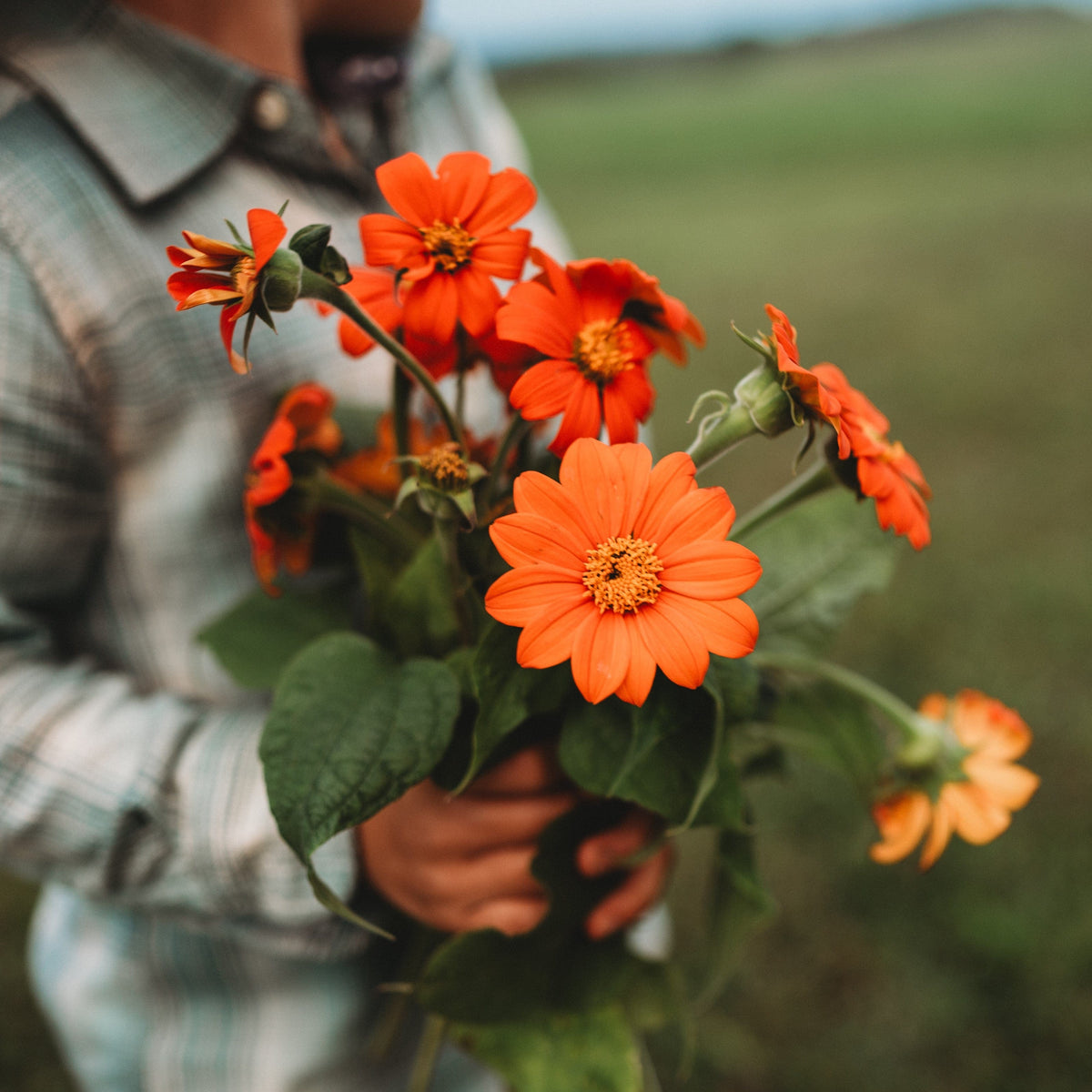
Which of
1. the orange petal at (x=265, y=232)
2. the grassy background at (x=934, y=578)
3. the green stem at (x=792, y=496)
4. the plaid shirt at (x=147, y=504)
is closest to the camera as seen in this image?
the orange petal at (x=265, y=232)

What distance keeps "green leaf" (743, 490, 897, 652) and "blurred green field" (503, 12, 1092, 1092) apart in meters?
0.15

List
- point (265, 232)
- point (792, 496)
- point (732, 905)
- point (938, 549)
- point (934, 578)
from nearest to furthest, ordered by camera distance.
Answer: point (265, 232)
point (792, 496)
point (732, 905)
point (934, 578)
point (938, 549)

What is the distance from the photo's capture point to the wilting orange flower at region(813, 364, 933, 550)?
0.31m

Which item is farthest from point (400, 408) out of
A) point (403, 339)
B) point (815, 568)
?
point (815, 568)

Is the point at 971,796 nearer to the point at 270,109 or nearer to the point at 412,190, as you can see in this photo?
the point at 412,190

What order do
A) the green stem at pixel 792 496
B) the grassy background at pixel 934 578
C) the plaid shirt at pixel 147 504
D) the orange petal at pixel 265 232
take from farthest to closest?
the grassy background at pixel 934 578
the plaid shirt at pixel 147 504
the green stem at pixel 792 496
the orange petal at pixel 265 232

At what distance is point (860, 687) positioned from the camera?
43 cm

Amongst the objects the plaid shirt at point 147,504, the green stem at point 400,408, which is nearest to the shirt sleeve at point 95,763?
the plaid shirt at point 147,504

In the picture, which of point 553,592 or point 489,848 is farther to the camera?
point 489,848

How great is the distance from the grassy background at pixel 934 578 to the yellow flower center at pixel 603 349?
509 mm

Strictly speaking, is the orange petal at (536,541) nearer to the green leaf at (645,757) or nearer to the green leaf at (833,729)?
the green leaf at (645,757)

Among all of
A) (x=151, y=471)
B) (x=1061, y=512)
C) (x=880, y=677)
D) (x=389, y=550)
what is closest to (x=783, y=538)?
(x=389, y=550)

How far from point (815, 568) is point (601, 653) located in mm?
231

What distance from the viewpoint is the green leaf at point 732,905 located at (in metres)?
0.45
